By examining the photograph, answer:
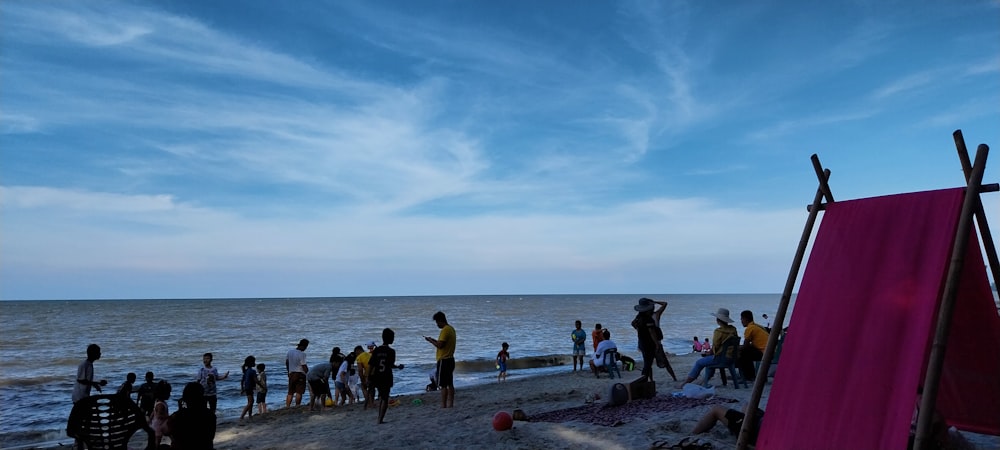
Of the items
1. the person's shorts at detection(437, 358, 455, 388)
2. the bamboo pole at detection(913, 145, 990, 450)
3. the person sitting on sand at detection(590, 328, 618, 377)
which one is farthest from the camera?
the person sitting on sand at detection(590, 328, 618, 377)

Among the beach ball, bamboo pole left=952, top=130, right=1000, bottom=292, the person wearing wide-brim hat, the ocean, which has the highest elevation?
bamboo pole left=952, top=130, right=1000, bottom=292

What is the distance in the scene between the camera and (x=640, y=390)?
955 centimetres

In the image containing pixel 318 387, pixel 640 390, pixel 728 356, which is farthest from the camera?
pixel 318 387

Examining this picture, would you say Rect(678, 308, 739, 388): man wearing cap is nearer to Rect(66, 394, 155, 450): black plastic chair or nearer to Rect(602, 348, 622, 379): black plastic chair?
Rect(602, 348, 622, 379): black plastic chair

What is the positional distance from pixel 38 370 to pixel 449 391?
79.1ft

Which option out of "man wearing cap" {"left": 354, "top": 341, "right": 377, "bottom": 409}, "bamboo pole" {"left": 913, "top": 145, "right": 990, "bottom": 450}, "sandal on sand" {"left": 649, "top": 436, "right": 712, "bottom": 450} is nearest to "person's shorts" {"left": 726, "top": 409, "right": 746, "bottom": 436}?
"sandal on sand" {"left": 649, "top": 436, "right": 712, "bottom": 450}

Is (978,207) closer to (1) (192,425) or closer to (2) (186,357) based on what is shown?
(1) (192,425)

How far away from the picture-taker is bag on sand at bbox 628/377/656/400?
950 centimetres

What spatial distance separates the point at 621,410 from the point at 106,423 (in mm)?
6481

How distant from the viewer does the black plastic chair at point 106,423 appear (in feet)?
16.4

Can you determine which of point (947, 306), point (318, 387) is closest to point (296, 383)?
point (318, 387)

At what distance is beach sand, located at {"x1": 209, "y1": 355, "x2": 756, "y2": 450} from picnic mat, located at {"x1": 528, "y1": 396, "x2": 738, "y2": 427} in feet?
0.10

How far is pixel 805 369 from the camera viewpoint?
4762 millimetres

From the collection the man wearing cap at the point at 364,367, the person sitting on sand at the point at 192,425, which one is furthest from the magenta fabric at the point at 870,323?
the man wearing cap at the point at 364,367
